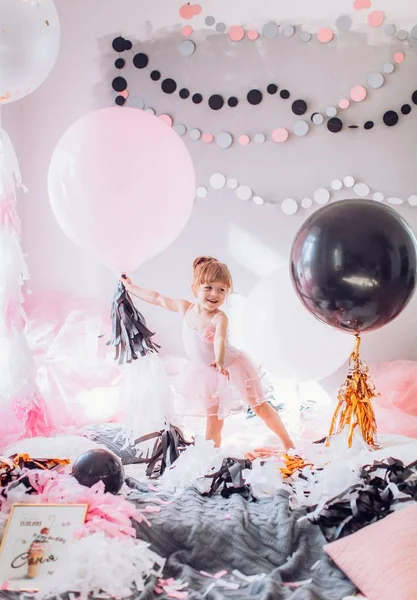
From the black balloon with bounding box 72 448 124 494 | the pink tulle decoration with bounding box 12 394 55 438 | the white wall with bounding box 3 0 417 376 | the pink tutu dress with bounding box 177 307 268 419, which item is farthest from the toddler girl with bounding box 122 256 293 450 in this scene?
the white wall with bounding box 3 0 417 376

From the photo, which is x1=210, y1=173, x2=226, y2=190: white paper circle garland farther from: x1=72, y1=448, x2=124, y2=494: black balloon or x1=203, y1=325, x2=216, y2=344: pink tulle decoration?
x1=72, y1=448, x2=124, y2=494: black balloon

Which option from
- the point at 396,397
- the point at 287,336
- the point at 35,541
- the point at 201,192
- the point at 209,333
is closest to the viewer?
the point at 35,541

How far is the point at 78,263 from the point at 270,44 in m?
1.37

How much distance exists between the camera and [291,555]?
1.53 metres

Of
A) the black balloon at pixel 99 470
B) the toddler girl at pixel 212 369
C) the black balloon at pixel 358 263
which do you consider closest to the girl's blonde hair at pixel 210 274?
the toddler girl at pixel 212 369

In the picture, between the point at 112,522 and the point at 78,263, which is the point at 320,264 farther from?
the point at 78,263

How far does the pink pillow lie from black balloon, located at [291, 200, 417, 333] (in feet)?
1.95

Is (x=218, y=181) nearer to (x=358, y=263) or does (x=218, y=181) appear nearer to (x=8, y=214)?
(x=8, y=214)

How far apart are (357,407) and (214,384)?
55cm

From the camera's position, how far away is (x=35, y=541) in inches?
59.4

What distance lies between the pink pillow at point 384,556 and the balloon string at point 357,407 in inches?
21.1

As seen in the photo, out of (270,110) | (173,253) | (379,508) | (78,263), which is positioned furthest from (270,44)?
(379,508)

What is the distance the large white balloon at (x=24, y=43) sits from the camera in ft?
6.72

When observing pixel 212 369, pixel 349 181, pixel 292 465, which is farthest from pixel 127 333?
pixel 349 181
